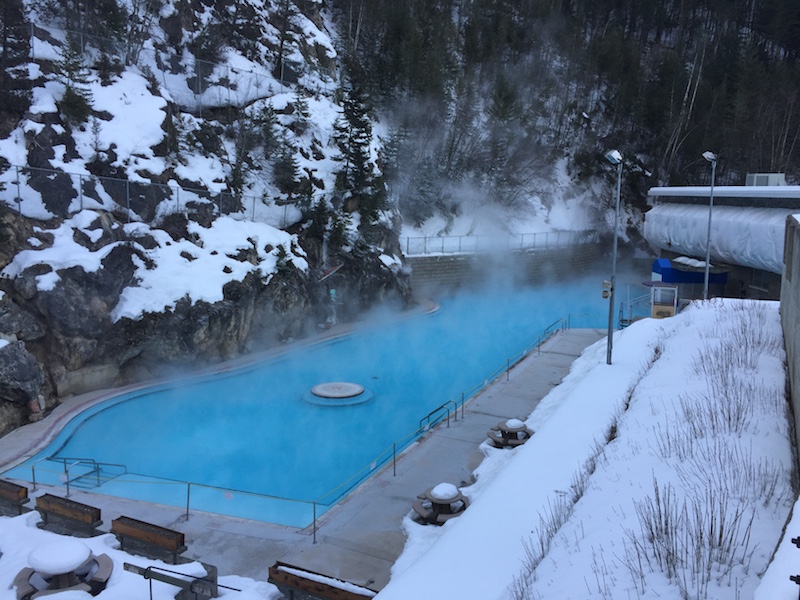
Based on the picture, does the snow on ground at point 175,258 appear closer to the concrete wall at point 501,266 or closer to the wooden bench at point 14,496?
the wooden bench at point 14,496

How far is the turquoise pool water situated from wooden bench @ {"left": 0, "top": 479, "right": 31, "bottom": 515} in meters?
1.52

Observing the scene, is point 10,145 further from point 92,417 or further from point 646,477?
point 646,477

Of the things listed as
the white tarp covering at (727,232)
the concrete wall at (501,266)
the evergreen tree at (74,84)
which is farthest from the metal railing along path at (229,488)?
the white tarp covering at (727,232)

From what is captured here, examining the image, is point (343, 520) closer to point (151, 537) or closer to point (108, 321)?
point (151, 537)

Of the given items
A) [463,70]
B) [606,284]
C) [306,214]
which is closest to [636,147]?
[463,70]

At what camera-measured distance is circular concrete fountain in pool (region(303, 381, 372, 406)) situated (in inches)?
675

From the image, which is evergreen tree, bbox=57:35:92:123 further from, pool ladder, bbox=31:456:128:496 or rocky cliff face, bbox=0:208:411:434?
pool ladder, bbox=31:456:128:496

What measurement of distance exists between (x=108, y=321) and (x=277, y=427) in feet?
A: 19.5

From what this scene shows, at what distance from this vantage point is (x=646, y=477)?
25.5 ft

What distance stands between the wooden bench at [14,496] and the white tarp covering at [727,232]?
2547 centimetres

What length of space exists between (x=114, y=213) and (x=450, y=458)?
44.5 ft

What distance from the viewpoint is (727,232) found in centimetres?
2758

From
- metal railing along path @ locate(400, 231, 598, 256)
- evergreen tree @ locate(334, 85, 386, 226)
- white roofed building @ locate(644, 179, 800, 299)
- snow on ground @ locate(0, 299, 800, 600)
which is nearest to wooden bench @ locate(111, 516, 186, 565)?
snow on ground @ locate(0, 299, 800, 600)

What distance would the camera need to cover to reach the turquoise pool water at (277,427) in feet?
39.6
